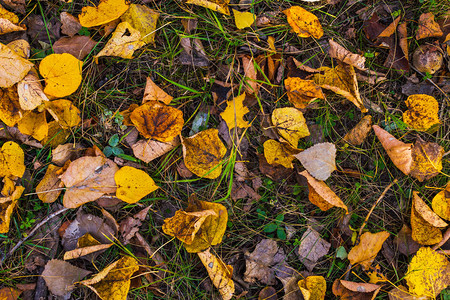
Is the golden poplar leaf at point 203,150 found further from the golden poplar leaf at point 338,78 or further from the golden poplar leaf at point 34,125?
the golden poplar leaf at point 34,125

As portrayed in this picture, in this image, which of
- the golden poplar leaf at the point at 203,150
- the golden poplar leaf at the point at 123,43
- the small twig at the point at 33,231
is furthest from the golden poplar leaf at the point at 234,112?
the small twig at the point at 33,231

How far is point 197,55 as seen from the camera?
2.27m

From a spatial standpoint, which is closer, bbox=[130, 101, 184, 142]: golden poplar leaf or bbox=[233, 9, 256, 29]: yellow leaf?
bbox=[130, 101, 184, 142]: golden poplar leaf

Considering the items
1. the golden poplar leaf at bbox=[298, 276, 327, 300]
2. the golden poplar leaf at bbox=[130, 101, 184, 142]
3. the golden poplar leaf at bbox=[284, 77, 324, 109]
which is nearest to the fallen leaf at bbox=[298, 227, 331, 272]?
the golden poplar leaf at bbox=[298, 276, 327, 300]

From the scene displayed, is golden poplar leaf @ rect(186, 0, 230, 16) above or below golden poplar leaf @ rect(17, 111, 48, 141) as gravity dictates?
above

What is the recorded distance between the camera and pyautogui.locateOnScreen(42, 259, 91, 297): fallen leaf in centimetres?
212

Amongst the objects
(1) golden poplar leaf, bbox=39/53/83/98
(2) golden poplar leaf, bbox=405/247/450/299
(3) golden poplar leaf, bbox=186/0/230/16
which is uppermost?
(3) golden poplar leaf, bbox=186/0/230/16

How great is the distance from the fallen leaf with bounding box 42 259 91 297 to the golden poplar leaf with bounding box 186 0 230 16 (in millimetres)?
1926

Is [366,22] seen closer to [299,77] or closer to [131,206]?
[299,77]

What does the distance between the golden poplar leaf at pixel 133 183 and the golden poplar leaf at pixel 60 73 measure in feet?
2.09

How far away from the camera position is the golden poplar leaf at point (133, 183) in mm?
2133

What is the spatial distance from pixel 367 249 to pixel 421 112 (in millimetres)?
1040

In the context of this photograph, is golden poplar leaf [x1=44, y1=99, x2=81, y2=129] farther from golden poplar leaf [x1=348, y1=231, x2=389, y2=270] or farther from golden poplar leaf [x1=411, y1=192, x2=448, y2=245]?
golden poplar leaf [x1=411, y1=192, x2=448, y2=245]

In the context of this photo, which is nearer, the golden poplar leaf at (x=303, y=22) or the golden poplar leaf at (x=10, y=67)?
the golden poplar leaf at (x=10, y=67)
